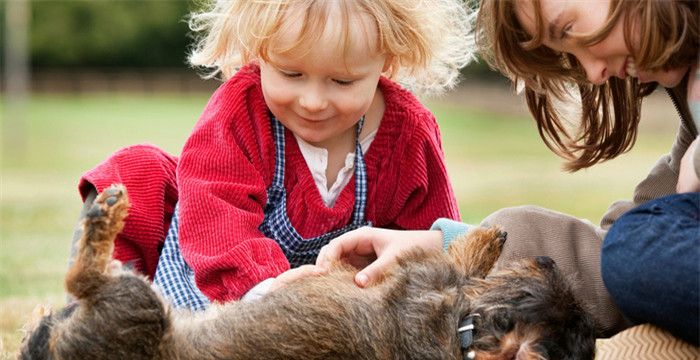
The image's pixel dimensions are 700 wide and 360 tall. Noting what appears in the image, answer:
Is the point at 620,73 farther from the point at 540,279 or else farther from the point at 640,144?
the point at 640,144

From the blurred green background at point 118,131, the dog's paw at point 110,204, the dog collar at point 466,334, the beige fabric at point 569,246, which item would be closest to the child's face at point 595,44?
the beige fabric at point 569,246

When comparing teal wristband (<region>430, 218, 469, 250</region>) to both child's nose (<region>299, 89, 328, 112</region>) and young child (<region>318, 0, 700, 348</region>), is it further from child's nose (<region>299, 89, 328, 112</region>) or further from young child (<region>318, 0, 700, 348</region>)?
child's nose (<region>299, 89, 328, 112</region>)

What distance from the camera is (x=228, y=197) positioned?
4680mm

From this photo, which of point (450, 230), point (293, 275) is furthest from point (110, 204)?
point (450, 230)

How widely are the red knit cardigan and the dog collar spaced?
102cm

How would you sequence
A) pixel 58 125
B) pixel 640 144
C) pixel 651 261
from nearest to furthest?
1. pixel 651 261
2. pixel 640 144
3. pixel 58 125

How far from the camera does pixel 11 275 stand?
773 centimetres

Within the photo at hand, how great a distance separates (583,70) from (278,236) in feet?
5.27

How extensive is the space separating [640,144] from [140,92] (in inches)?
1387

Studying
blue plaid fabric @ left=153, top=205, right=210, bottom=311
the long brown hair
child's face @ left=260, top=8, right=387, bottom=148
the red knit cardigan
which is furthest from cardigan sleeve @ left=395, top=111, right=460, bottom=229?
blue plaid fabric @ left=153, top=205, right=210, bottom=311

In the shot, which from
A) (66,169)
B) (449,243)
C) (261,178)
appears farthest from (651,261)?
(66,169)

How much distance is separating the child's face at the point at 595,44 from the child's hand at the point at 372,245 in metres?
0.97

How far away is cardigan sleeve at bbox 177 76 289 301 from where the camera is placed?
445cm

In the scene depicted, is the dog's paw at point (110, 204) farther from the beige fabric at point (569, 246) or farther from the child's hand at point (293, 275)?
the beige fabric at point (569, 246)
